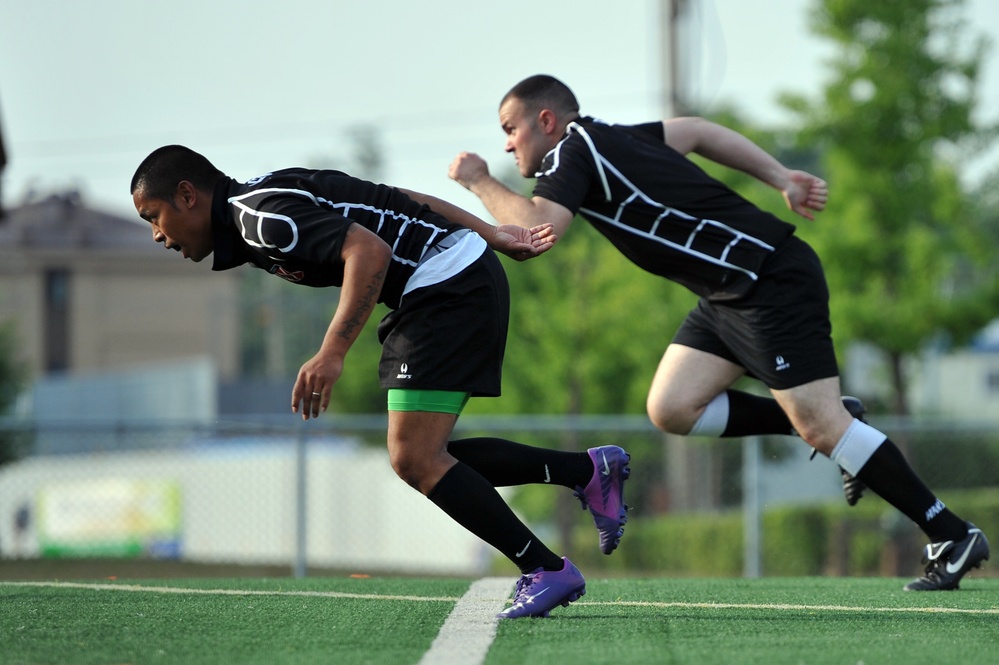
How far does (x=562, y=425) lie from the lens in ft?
35.1

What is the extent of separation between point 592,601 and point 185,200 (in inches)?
81.0

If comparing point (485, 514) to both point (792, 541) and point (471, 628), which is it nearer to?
point (471, 628)

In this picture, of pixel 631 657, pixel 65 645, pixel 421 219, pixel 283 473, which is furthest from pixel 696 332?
pixel 283 473

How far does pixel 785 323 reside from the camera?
15.5 feet

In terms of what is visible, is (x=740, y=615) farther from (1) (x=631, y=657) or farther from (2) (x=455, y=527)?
(2) (x=455, y=527)

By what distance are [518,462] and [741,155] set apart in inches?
67.8

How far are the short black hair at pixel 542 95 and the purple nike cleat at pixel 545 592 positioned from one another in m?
1.84

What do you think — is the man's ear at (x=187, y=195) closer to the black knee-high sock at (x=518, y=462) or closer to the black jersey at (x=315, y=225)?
the black jersey at (x=315, y=225)

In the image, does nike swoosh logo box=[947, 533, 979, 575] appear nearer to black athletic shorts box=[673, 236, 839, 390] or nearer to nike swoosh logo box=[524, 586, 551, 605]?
black athletic shorts box=[673, 236, 839, 390]

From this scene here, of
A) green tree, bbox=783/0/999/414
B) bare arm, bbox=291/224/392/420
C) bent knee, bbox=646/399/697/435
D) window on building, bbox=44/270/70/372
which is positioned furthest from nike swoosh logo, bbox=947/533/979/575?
window on building, bbox=44/270/70/372

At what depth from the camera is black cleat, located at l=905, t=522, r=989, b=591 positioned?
15.6 ft

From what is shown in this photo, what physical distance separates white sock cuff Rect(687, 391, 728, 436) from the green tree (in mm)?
11316

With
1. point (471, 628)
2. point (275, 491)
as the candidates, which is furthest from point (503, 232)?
point (275, 491)

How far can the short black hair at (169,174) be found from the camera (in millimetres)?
3861
